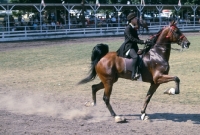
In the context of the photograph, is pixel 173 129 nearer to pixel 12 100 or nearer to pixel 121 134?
pixel 121 134

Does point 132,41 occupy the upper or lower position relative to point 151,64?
upper

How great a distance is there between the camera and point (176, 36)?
9.52 meters

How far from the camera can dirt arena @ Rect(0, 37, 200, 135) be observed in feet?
27.4

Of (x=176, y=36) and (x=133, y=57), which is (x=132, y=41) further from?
(x=176, y=36)

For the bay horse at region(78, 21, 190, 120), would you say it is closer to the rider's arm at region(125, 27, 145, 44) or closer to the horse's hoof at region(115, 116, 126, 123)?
the horse's hoof at region(115, 116, 126, 123)

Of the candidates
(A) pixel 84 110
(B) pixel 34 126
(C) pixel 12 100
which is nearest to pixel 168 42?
(A) pixel 84 110

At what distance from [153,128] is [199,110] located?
2205 mm

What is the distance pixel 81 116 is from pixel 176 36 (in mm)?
2905

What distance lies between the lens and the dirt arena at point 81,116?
8344 mm

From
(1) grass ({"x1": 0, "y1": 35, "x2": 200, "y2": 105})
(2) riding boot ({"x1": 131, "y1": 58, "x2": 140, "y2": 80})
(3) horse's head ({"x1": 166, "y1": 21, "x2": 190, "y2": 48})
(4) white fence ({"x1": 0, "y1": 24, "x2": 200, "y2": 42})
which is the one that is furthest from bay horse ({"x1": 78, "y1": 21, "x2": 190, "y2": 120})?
(4) white fence ({"x1": 0, "y1": 24, "x2": 200, "y2": 42})

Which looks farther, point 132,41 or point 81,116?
point 81,116

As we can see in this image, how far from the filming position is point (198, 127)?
8516mm

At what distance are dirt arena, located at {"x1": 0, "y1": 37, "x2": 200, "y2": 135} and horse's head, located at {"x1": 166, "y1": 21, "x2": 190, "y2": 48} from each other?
1.72m

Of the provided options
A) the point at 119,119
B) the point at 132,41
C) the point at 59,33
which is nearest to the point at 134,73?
the point at 132,41
